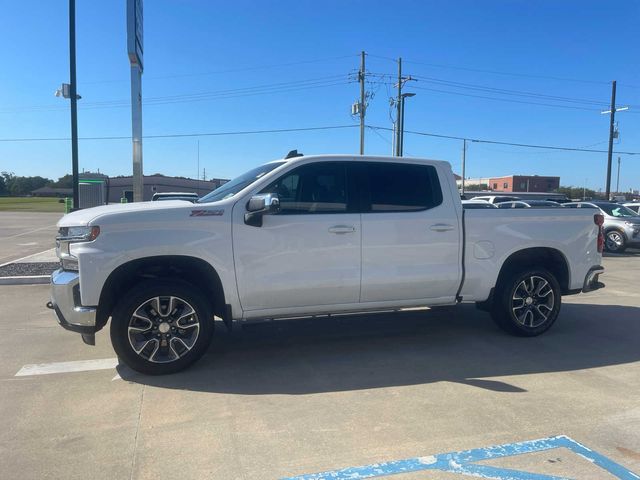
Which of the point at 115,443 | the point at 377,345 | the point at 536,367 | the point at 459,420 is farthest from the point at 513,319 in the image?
the point at 115,443

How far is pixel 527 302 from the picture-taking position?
5871 millimetres

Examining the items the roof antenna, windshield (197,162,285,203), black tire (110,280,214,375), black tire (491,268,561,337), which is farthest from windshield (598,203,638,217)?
black tire (110,280,214,375)

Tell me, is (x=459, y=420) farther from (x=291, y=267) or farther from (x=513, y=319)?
(x=513, y=319)

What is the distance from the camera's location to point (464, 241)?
5465mm

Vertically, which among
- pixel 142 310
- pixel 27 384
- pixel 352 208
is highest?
pixel 352 208

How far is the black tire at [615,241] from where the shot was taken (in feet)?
51.8

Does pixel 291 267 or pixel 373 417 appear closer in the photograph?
pixel 373 417

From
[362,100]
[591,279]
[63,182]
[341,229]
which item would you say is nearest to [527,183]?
[362,100]

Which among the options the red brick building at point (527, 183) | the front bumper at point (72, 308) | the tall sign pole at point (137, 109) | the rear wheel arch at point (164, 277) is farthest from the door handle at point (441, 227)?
the red brick building at point (527, 183)

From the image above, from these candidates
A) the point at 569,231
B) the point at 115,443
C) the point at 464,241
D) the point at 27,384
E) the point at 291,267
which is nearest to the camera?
the point at 115,443

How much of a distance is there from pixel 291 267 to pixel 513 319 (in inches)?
110

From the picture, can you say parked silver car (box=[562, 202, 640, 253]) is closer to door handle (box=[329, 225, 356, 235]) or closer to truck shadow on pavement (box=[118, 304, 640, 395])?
truck shadow on pavement (box=[118, 304, 640, 395])

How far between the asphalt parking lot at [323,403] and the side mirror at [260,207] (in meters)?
1.46

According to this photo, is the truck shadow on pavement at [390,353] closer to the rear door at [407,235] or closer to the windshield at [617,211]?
the rear door at [407,235]
